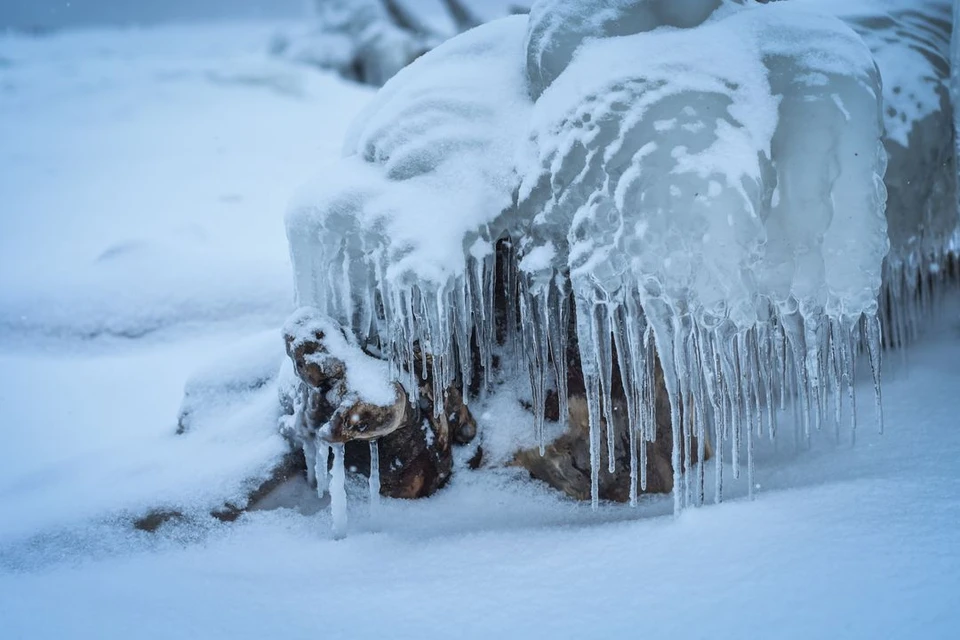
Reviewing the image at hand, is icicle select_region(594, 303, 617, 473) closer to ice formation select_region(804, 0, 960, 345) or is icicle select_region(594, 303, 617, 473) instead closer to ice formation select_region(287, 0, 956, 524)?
ice formation select_region(287, 0, 956, 524)

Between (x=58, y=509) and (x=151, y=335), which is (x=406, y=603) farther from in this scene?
(x=151, y=335)

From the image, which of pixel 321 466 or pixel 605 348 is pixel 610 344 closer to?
pixel 605 348

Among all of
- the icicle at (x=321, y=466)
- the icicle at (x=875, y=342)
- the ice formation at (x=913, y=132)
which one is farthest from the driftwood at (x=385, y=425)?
the ice formation at (x=913, y=132)

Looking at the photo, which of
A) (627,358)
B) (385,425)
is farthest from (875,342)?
(385,425)

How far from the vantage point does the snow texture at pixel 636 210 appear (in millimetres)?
1562

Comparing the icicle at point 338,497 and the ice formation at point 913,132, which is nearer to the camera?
A: the icicle at point 338,497

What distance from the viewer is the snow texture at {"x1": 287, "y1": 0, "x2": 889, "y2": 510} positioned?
156 cm

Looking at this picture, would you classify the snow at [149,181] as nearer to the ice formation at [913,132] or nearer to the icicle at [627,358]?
the icicle at [627,358]

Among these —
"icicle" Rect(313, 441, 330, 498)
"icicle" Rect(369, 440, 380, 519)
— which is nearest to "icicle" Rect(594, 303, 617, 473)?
"icicle" Rect(369, 440, 380, 519)

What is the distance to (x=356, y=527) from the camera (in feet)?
6.22

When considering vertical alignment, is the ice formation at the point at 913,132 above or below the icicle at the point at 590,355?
above

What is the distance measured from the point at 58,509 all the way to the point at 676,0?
8.13 ft

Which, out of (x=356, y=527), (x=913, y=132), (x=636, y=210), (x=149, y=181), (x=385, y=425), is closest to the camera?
(x=636, y=210)

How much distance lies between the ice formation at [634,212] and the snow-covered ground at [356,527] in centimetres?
27
